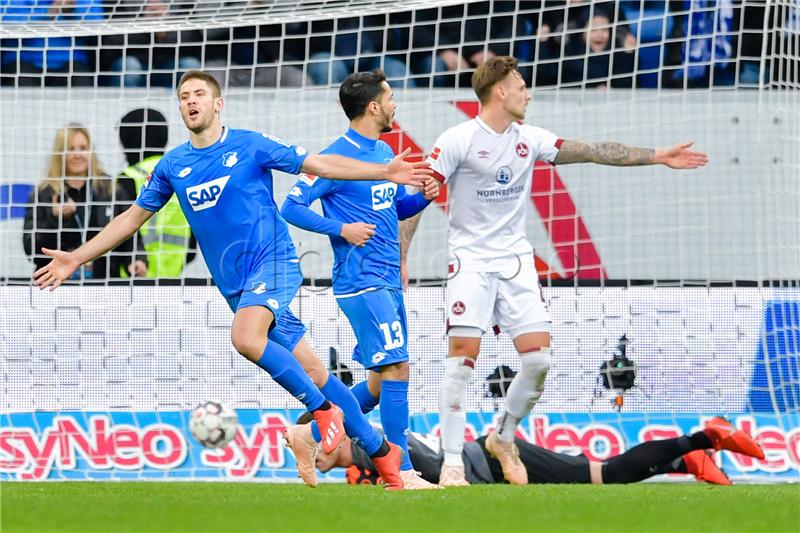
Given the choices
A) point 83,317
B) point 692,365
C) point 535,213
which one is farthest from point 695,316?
point 83,317

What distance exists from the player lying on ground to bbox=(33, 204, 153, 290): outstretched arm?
1.71m

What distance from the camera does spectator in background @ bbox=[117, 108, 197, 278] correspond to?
9.80 m

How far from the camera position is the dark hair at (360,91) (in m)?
7.18

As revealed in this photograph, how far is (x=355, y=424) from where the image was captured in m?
6.55

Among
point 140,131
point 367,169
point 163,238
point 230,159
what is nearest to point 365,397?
point 230,159

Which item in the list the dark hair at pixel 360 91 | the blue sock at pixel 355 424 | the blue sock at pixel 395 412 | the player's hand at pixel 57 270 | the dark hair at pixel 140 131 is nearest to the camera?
the player's hand at pixel 57 270

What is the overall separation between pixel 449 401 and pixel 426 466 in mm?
396

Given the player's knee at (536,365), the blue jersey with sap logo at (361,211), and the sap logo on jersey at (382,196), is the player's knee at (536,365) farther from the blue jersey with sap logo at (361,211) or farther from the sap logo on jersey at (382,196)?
the sap logo on jersey at (382,196)

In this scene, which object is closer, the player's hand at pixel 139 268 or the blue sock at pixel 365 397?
the blue sock at pixel 365 397

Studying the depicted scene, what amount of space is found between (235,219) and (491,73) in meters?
1.74

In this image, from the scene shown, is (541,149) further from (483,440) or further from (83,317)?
(83,317)

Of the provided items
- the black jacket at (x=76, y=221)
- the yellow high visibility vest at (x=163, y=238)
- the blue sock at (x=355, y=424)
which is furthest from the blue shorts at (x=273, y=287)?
the black jacket at (x=76, y=221)

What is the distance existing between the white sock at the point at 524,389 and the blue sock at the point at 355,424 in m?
1.17

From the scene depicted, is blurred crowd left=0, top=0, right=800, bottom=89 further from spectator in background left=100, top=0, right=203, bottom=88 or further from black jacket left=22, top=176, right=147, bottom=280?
black jacket left=22, top=176, right=147, bottom=280
